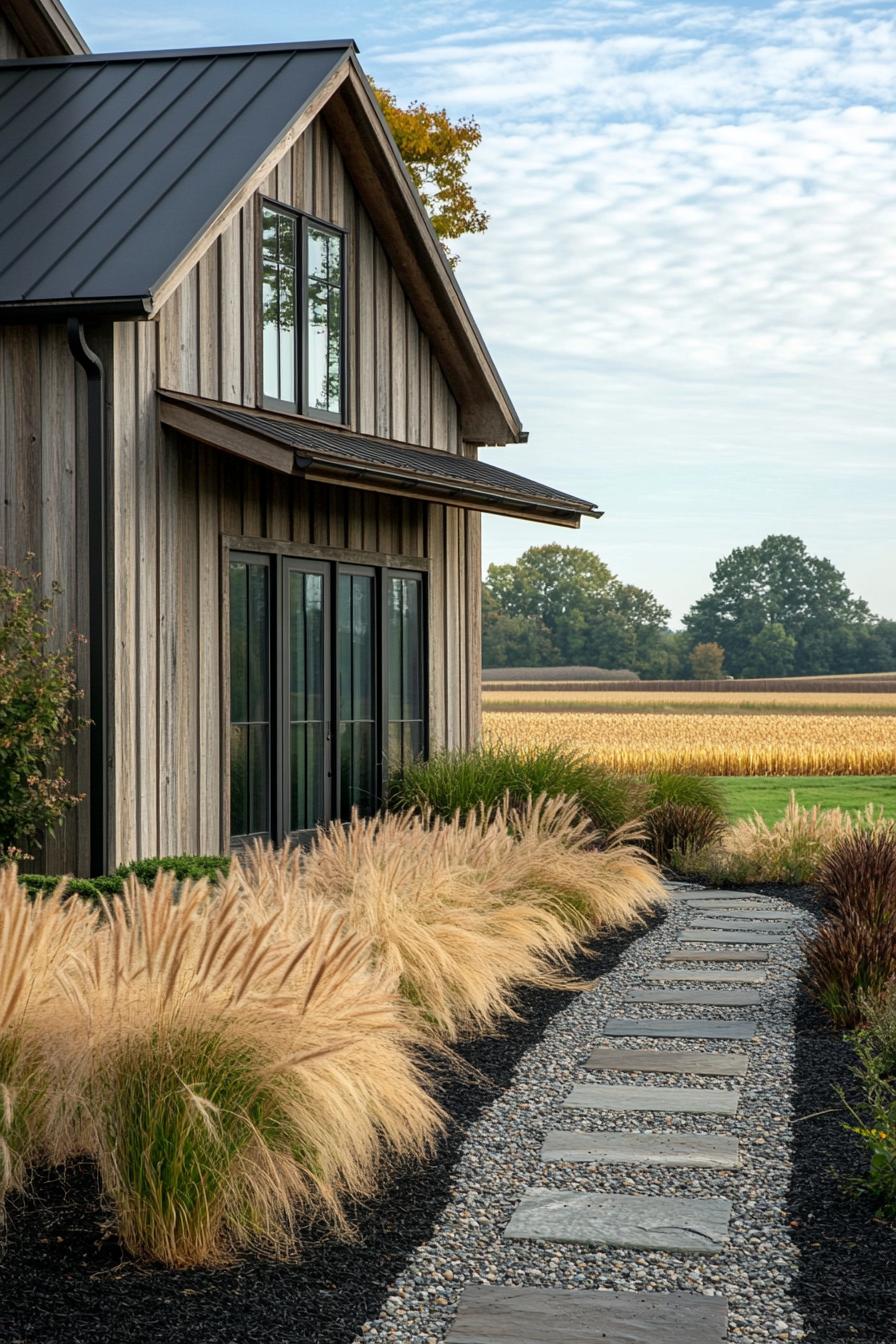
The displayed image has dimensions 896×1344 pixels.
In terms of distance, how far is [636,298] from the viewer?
2691 cm

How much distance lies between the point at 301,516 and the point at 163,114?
3.19 metres

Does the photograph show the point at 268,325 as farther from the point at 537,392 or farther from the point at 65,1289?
the point at 537,392

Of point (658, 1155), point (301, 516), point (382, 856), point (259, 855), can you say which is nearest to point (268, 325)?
point (301, 516)

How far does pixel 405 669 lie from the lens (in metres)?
13.3

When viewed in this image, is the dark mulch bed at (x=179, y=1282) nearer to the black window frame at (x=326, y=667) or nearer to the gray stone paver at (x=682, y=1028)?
the gray stone paver at (x=682, y=1028)

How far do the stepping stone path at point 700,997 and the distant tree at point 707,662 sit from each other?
7727 cm

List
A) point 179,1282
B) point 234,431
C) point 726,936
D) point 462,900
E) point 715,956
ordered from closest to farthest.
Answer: point 179,1282, point 462,900, point 715,956, point 726,936, point 234,431

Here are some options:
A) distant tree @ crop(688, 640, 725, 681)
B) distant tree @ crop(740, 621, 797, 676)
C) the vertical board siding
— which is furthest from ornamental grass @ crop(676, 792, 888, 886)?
distant tree @ crop(740, 621, 797, 676)

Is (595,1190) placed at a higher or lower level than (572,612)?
lower

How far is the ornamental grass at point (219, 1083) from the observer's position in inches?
157

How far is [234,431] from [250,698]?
225cm

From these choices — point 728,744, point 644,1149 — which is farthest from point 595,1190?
point 728,744

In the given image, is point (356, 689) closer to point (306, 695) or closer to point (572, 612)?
point (306, 695)

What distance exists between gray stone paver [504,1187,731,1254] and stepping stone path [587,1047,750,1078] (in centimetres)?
157
